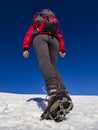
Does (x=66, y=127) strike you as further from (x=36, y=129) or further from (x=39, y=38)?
(x=39, y=38)

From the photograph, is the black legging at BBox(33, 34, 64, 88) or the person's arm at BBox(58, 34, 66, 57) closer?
the black legging at BBox(33, 34, 64, 88)

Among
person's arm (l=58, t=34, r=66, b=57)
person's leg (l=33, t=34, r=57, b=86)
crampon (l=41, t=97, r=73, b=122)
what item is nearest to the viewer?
crampon (l=41, t=97, r=73, b=122)

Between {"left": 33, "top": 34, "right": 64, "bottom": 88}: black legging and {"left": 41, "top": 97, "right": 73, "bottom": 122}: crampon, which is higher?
{"left": 33, "top": 34, "right": 64, "bottom": 88}: black legging

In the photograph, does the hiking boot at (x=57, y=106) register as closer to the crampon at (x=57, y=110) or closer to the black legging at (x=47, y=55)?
the crampon at (x=57, y=110)

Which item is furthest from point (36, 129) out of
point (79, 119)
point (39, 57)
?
point (39, 57)

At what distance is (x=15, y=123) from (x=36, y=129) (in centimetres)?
62

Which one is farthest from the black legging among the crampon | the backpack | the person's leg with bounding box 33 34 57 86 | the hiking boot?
the crampon

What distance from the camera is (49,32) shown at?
6.59m

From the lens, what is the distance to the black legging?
5641 millimetres

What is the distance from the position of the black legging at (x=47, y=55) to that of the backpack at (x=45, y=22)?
0.21 meters

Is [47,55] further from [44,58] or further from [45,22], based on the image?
[45,22]

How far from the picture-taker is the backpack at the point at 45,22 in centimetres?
662

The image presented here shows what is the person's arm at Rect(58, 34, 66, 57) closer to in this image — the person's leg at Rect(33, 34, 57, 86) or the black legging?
the black legging

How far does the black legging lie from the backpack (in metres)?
0.21
